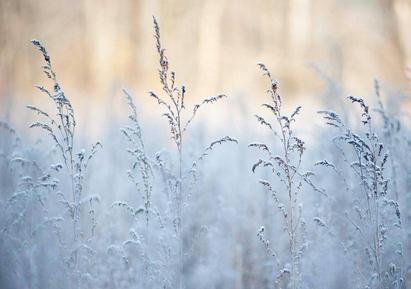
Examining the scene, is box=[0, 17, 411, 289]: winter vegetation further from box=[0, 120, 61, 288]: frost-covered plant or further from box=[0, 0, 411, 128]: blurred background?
box=[0, 0, 411, 128]: blurred background

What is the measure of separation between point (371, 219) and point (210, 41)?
1026 cm

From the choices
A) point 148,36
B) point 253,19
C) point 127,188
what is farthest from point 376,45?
point 127,188

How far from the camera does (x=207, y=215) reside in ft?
11.7

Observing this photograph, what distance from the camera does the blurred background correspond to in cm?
1178

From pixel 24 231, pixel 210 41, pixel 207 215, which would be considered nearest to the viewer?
pixel 24 231

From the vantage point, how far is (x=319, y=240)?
2762 mm

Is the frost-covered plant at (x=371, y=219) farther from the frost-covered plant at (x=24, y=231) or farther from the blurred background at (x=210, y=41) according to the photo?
the blurred background at (x=210, y=41)

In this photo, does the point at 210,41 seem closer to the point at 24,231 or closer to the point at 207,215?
the point at 207,215

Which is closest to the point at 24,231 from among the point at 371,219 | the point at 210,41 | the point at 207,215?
the point at 207,215

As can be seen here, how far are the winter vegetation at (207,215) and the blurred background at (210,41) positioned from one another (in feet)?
24.7

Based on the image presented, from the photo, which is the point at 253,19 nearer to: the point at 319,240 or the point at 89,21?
the point at 89,21

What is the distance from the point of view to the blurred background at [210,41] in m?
11.8

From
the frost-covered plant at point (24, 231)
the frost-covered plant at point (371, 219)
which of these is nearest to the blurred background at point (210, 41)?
the frost-covered plant at point (24, 231)

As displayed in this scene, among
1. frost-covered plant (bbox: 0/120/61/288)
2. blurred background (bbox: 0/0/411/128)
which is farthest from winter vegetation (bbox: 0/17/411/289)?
blurred background (bbox: 0/0/411/128)
